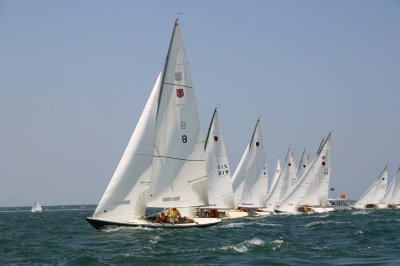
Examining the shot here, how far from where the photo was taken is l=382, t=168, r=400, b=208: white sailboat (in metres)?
110

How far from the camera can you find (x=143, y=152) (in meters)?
42.5

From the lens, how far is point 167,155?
43.6 meters

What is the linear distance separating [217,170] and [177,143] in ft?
57.4

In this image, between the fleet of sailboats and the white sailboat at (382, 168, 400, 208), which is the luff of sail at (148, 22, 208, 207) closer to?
the fleet of sailboats

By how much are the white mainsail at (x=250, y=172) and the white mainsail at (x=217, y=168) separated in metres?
10.0

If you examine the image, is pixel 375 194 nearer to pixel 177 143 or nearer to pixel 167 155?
pixel 177 143

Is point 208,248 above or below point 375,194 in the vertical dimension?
below

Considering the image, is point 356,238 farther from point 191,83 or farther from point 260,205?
point 260,205

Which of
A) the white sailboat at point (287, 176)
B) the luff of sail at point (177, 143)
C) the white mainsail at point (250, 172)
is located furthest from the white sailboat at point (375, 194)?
the luff of sail at point (177, 143)

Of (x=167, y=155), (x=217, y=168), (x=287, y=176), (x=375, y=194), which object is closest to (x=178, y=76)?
(x=167, y=155)

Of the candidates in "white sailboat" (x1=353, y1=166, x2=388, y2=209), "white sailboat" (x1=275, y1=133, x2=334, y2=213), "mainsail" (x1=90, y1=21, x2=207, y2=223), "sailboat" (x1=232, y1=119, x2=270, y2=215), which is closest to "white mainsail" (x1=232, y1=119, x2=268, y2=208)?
"sailboat" (x1=232, y1=119, x2=270, y2=215)

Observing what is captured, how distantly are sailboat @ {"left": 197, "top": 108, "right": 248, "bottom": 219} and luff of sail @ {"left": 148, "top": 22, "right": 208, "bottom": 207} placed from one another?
16.2 metres

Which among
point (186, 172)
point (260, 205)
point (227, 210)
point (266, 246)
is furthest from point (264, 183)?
point (266, 246)

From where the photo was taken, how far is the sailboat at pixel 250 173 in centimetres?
7125
